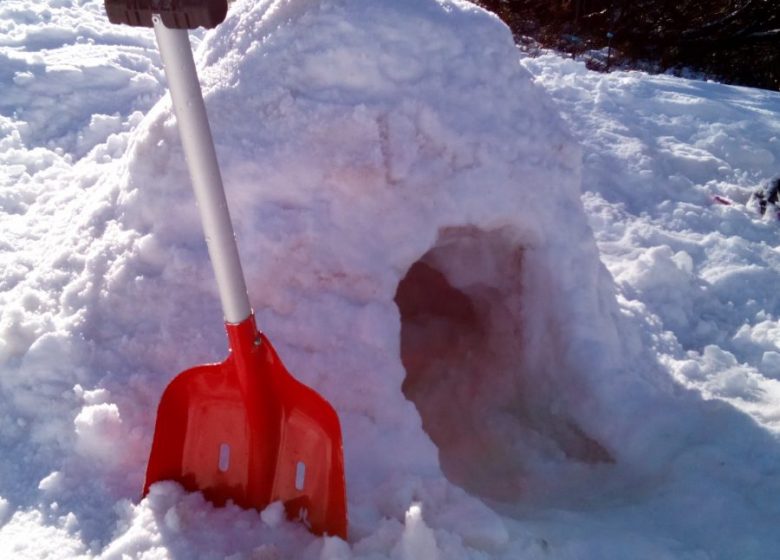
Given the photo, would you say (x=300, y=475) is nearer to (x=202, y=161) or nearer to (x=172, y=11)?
(x=202, y=161)

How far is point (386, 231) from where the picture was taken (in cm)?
229

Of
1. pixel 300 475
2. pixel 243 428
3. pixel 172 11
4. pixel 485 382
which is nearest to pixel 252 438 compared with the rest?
pixel 243 428

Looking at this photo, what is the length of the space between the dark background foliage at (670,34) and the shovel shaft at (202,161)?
7882 millimetres

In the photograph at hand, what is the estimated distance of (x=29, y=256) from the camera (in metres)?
2.88

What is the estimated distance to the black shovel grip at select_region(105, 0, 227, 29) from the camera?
131 cm

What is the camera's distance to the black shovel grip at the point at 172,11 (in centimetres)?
131

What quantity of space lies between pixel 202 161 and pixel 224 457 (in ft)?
2.63

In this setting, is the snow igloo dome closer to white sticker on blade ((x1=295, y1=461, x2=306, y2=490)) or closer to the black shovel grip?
white sticker on blade ((x1=295, y1=461, x2=306, y2=490))

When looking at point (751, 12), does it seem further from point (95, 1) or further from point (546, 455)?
point (546, 455)

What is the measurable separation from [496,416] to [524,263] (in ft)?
2.01

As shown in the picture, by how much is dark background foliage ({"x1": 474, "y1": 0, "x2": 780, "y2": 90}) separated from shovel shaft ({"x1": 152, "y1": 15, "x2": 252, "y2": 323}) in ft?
25.9

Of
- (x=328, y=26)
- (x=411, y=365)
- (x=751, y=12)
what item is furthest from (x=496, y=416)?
(x=751, y=12)

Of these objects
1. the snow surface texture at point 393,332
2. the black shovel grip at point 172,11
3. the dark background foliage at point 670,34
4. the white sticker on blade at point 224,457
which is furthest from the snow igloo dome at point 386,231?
the dark background foliage at point 670,34

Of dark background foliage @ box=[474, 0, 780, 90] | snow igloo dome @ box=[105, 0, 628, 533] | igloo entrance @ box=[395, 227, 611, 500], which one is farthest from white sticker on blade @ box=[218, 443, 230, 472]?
dark background foliage @ box=[474, 0, 780, 90]
